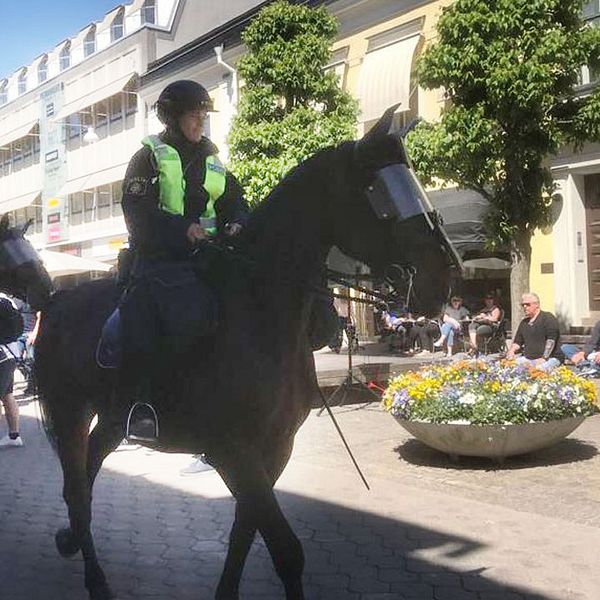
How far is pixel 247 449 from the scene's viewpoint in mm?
3639

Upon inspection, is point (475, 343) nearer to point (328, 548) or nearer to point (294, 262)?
point (328, 548)

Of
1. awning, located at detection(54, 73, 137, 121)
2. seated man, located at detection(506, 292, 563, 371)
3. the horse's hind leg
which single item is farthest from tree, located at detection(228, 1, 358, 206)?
awning, located at detection(54, 73, 137, 121)

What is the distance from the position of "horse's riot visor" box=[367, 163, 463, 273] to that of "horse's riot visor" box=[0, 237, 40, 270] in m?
3.82

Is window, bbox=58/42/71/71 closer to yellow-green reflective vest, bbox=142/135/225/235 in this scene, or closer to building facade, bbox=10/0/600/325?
building facade, bbox=10/0/600/325

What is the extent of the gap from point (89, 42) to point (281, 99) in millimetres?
27339

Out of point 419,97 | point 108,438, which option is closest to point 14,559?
point 108,438

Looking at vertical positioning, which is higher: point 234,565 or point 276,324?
point 276,324

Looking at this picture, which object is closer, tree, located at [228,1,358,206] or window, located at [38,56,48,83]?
tree, located at [228,1,358,206]

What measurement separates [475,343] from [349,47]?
1059cm

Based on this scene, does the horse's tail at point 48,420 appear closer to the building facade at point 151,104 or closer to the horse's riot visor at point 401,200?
the horse's riot visor at point 401,200

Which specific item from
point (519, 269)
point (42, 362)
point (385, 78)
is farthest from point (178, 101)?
point (385, 78)

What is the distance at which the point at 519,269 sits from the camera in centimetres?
1382

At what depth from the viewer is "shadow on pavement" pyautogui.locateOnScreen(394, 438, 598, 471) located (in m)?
7.71

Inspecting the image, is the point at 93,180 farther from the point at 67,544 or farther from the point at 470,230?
the point at 67,544
